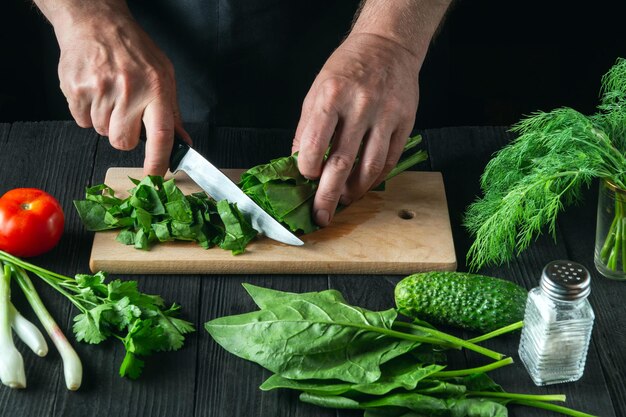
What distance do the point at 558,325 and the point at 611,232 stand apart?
0.35 m

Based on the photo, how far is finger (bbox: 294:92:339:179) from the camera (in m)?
2.08

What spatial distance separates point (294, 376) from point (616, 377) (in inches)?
25.1

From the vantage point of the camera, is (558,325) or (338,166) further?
(338,166)

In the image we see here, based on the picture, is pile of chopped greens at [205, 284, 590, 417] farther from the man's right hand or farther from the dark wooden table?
the man's right hand

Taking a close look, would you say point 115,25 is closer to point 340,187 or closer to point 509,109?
point 340,187

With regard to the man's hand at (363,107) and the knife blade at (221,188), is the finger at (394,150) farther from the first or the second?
the knife blade at (221,188)

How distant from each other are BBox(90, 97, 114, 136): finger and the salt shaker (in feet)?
3.46

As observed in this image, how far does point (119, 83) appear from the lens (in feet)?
7.25

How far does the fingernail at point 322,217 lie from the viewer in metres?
2.14

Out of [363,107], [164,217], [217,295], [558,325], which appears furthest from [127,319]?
[558,325]

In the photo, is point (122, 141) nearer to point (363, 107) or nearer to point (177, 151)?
point (177, 151)

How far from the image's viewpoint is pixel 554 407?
178 centimetres

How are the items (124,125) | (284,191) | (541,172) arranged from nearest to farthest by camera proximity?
(541,172) < (284,191) < (124,125)

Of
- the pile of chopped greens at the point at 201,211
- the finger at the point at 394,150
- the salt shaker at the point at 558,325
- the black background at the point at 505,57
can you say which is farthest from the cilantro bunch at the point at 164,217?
the black background at the point at 505,57
